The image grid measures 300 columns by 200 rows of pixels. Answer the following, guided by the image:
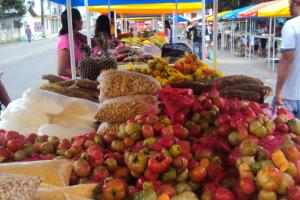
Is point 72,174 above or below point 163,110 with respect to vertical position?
below

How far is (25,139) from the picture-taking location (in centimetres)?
213

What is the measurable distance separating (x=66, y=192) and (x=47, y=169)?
0.23 m

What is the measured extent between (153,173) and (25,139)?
921 mm

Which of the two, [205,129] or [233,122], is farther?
[205,129]

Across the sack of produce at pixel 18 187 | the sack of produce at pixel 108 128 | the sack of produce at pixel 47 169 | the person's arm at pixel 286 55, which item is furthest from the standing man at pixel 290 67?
the sack of produce at pixel 18 187

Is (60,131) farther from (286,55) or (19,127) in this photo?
(286,55)

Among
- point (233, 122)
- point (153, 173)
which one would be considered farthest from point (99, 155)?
point (233, 122)

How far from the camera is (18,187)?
4.09 ft

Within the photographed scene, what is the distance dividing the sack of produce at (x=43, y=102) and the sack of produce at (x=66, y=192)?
46.2 inches

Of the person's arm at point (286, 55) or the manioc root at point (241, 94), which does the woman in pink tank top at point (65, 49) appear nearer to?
the manioc root at point (241, 94)

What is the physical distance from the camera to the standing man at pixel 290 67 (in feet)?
11.8

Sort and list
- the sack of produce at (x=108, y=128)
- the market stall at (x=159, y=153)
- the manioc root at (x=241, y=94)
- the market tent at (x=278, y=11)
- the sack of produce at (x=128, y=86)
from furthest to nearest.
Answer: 1. the market tent at (x=278, y=11)
2. the manioc root at (x=241, y=94)
3. the sack of produce at (x=128, y=86)
4. the sack of produce at (x=108, y=128)
5. the market stall at (x=159, y=153)

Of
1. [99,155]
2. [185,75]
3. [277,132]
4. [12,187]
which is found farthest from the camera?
[185,75]

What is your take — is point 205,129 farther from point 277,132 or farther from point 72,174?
point 72,174
